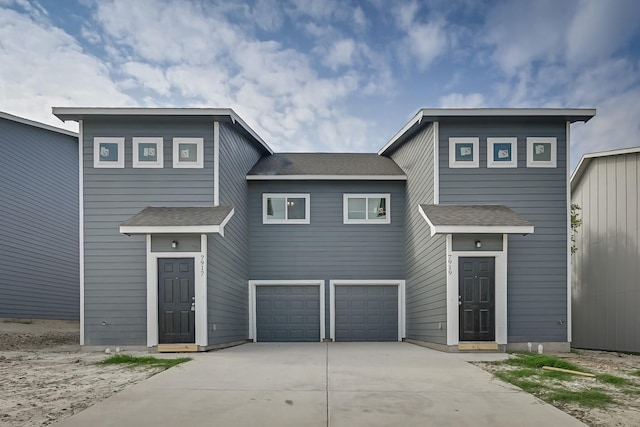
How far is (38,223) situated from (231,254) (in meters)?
7.73

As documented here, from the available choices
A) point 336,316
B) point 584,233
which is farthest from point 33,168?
point 584,233

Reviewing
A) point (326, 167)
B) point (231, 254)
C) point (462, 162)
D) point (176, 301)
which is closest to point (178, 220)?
point (176, 301)

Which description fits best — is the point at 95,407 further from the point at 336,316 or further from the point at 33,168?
the point at 33,168

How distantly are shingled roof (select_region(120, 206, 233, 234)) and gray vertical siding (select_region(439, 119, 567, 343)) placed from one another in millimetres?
5085

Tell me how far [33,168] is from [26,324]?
486 centimetres

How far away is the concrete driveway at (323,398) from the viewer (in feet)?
16.6

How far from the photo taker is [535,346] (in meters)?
11.2

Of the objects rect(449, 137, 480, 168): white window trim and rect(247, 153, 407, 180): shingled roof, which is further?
A: rect(247, 153, 407, 180): shingled roof

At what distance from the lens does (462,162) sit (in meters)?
11.7

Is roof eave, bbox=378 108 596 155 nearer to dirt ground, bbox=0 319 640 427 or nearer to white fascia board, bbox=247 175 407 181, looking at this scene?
white fascia board, bbox=247 175 407 181

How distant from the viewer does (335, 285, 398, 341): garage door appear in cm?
1447

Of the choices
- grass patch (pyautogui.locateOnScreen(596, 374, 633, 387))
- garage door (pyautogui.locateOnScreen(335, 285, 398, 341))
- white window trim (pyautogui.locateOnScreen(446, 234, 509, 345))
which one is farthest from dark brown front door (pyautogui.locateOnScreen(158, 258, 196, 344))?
grass patch (pyautogui.locateOnScreen(596, 374, 633, 387))

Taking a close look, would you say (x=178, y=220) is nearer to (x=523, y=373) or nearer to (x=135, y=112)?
(x=135, y=112)

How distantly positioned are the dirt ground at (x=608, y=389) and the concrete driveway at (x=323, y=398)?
0.86 ft
